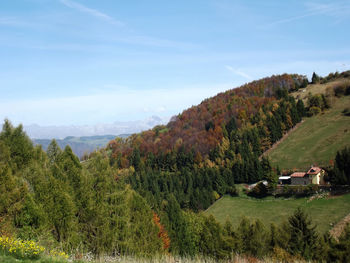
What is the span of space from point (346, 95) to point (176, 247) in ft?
275

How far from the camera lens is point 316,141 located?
7688 centimetres

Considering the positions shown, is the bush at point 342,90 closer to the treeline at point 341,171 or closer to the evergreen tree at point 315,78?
the evergreen tree at point 315,78

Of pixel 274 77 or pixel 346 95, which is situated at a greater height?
pixel 274 77

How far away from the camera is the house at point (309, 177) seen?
57.3 meters

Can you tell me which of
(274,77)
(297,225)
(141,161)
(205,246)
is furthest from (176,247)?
(274,77)

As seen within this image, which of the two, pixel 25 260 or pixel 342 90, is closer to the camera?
pixel 25 260

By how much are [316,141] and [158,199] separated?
41.4 meters

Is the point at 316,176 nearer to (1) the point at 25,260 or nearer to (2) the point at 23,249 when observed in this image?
(2) the point at 23,249

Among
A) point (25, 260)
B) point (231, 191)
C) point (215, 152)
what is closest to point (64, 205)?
point (25, 260)

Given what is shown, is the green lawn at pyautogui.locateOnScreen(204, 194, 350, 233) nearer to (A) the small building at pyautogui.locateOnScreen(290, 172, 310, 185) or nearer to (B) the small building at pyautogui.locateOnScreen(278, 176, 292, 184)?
(A) the small building at pyautogui.locateOnScreen(290, 172, 310, 185)

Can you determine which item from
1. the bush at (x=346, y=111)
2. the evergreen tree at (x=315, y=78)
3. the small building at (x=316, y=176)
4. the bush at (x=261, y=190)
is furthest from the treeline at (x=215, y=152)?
the bush at (x=346, y=111)

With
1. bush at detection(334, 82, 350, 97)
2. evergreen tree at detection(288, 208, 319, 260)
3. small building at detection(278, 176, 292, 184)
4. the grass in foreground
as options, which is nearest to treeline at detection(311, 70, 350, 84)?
bush at detection(334, 82, 350, 97)

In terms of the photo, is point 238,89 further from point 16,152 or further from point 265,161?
point 16,152

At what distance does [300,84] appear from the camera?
412ft
